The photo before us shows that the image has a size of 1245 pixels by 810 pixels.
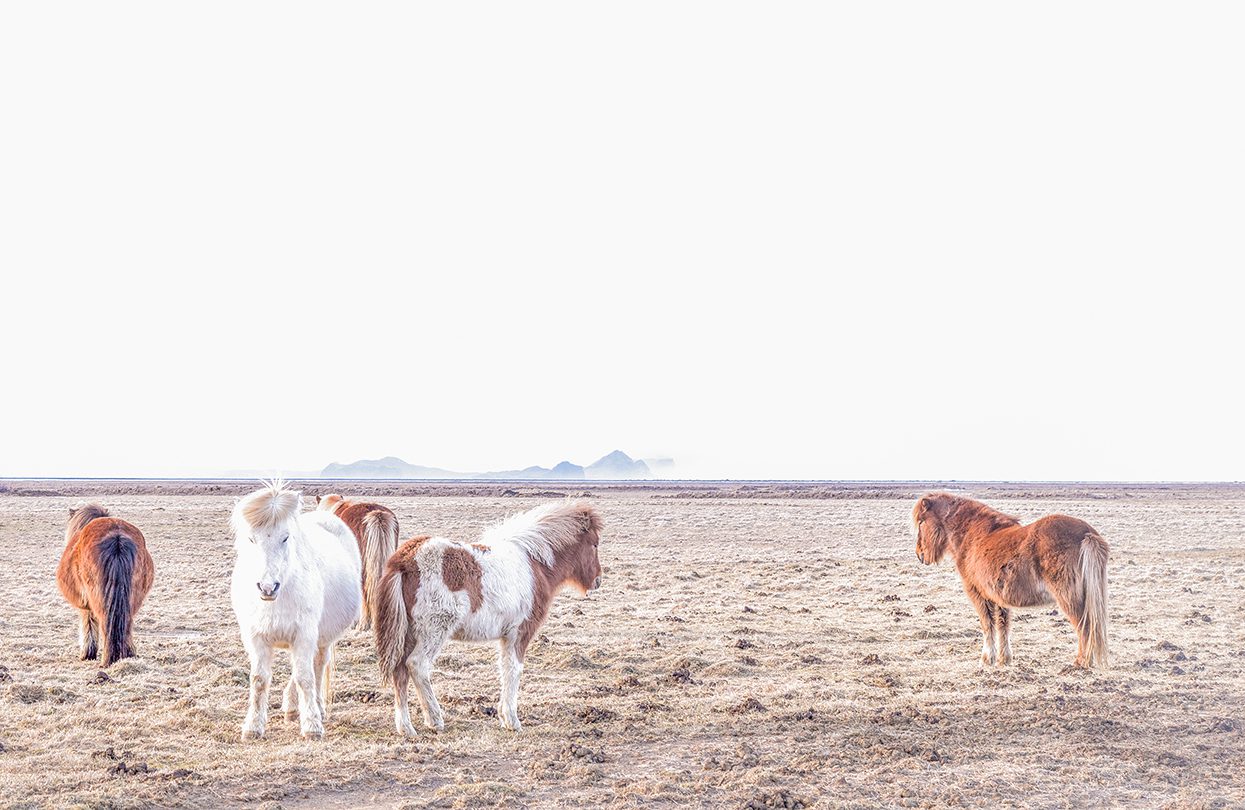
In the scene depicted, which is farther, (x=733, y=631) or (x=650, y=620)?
(x=650, y=620)

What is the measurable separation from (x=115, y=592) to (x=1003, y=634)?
9.42 meters

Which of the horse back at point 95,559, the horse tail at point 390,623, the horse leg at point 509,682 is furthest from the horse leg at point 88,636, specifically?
the horse leg at point 509,682

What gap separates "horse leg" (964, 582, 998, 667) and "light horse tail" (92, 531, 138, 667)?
9.09 m

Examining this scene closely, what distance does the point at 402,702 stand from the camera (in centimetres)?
736

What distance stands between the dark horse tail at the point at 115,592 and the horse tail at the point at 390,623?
387 centimetres

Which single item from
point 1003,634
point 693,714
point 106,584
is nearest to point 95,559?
point 106,584

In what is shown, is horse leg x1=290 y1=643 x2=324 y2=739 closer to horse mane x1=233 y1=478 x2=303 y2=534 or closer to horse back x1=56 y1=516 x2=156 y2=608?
horse mane x1=233 y1=478 x2=303 y2=534

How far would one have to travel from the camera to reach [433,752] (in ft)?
22.7

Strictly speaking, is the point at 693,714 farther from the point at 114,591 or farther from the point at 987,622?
the point at 114,591

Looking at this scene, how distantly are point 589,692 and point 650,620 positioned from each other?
4335mm

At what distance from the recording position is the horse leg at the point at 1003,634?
10109 mm

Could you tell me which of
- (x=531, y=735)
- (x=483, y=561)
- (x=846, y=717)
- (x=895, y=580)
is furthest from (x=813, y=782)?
(x=895, y=580)

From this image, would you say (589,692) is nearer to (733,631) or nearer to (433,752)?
(433,752)

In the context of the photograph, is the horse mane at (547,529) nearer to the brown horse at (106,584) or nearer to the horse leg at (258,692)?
the horse leg at (258,692)
